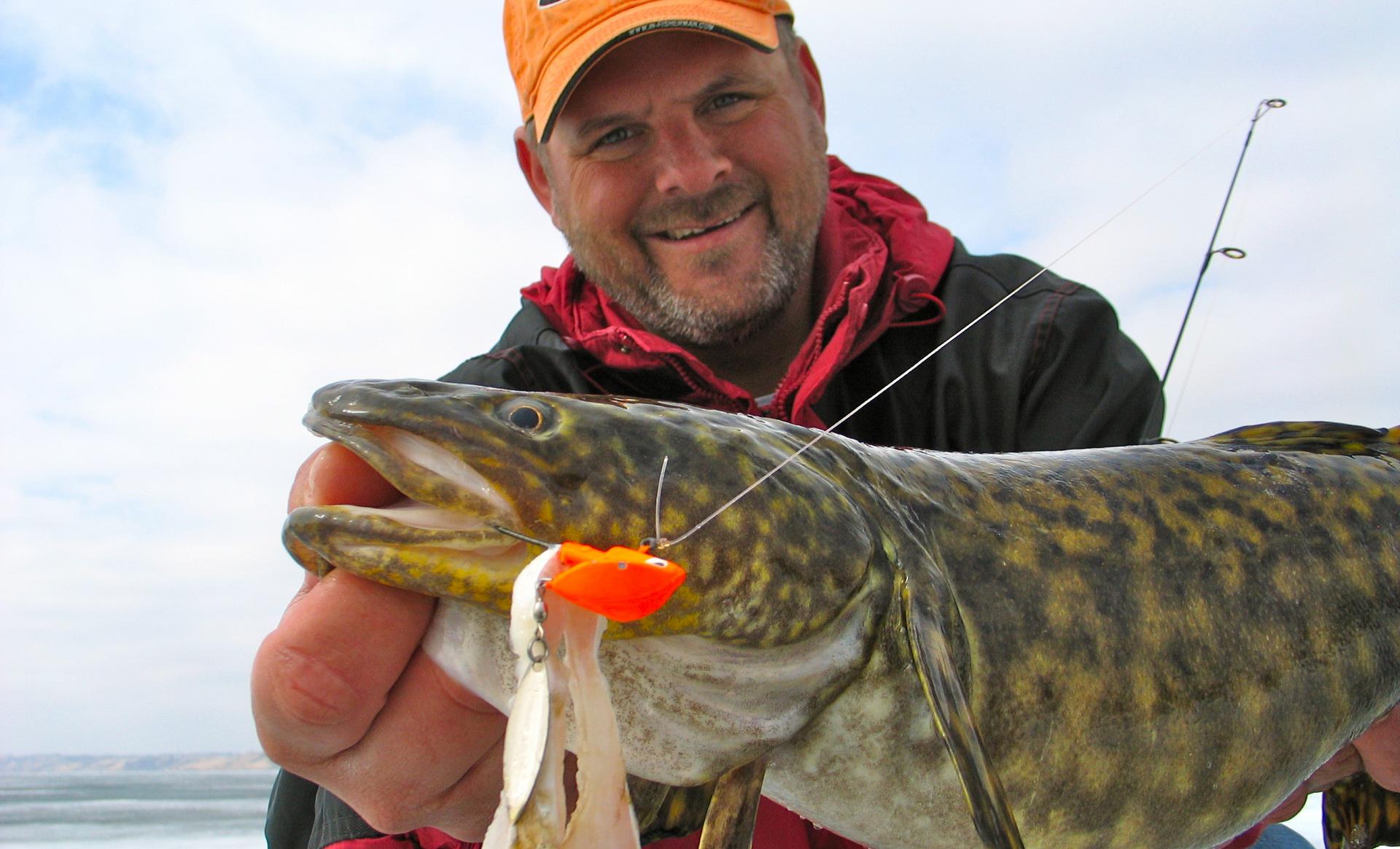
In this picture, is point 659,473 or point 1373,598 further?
point 1373,598

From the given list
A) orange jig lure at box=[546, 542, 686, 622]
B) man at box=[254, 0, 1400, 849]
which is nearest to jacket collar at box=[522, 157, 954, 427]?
man at box=[254, 0, 1400, 849]

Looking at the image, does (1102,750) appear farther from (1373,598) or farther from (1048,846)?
(1373,598)

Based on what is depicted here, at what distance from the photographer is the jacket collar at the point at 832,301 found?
318 cm

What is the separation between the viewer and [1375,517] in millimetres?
2119

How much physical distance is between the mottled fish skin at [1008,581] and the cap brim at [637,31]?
198cm

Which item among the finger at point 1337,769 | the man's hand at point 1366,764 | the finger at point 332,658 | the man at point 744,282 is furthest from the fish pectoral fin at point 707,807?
the man at point 744,282

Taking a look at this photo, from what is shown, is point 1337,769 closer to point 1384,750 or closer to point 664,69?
point 1384,750

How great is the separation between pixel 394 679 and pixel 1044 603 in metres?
1.09

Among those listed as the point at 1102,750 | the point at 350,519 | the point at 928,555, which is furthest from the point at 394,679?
the point at 1102,750

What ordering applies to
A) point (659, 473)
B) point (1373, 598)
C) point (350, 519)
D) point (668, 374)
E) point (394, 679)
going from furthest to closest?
point (668, 374)
point (1373, 598)
point (394, 679)
point (659, 473)
point (350, 519)

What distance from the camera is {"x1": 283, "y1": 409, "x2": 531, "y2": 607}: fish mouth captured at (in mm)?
1254

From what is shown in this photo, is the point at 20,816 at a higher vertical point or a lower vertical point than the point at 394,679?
lower

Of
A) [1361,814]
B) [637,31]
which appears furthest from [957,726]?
[637,31]

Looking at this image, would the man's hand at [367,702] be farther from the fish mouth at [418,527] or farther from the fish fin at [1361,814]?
the fish fin at [1361,814]
